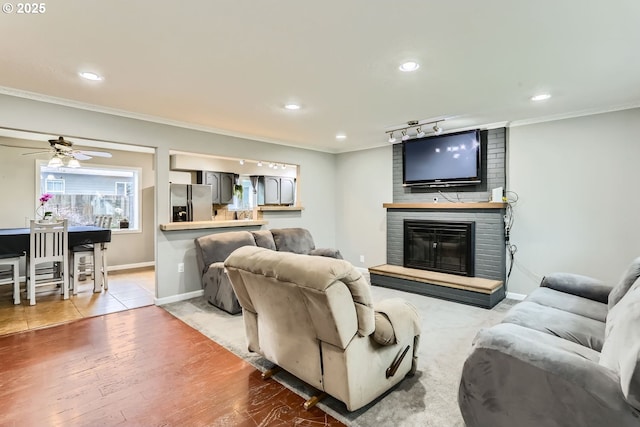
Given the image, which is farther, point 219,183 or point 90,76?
point 219,183

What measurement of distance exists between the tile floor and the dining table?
0.34 m

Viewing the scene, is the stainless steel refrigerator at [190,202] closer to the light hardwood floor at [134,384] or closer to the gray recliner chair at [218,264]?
the gray recliner chair at [218,264]

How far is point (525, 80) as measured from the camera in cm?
280

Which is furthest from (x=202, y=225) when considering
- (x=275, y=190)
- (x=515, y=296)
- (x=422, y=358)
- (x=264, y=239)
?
(x=515, y=296)

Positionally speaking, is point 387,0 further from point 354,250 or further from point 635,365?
point 354,250

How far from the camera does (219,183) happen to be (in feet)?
23.0

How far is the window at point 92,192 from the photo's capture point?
19.6ft

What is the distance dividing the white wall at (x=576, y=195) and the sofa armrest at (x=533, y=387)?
8.90 ft

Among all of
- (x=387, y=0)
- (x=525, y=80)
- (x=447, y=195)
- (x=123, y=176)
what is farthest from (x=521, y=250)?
(x=123, y=176)

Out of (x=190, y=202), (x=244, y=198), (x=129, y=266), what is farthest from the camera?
(x=244, y=198)

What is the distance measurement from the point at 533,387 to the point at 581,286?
6.56 ft

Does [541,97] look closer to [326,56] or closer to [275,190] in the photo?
[326,56]

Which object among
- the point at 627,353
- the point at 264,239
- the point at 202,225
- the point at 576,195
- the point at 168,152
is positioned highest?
the point at 168,152

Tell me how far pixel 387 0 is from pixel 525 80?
5.96ft
